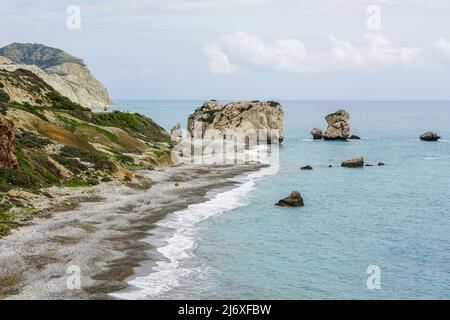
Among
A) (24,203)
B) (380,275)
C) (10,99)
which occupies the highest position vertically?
(10,99)

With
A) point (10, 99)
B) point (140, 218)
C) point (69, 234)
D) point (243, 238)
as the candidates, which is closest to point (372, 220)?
point (243, 238)

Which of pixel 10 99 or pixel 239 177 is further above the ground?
pixel 10 99

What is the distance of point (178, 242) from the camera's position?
45.8 m

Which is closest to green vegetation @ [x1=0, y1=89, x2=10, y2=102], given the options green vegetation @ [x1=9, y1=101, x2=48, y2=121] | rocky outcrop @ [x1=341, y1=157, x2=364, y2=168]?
green vegetation @ [x1=9, y1=101, x2=48, y2=121]

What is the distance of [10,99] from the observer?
101312 millimetres

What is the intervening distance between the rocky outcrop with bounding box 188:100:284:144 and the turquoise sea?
71424mm

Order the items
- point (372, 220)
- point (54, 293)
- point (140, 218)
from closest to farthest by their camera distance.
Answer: point (54, 293) < point (140, 218) < point (372, 220)

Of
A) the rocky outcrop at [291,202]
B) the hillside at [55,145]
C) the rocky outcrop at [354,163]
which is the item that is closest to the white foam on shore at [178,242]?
the rocky outcrop at [291,202]

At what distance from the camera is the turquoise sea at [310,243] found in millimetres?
35469

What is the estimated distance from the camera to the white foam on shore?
34.1 meters

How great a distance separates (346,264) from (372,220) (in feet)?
58.2

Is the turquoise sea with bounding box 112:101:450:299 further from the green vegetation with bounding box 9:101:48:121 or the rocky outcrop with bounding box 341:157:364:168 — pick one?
the green vegetation with bounding box 9:101:48:121

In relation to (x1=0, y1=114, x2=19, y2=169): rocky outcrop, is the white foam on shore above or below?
below

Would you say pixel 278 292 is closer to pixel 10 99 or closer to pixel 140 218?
pixel 140 218
